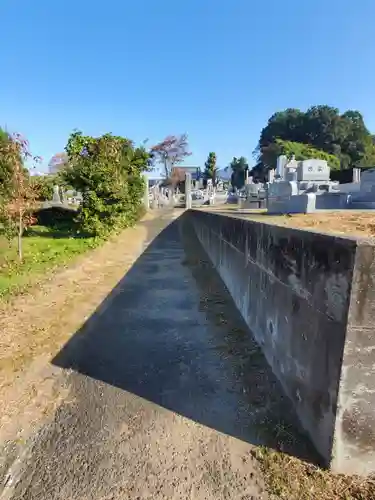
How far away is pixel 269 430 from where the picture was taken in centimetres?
236

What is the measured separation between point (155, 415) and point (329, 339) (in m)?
1.57

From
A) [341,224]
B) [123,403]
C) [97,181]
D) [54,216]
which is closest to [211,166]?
[54,216]

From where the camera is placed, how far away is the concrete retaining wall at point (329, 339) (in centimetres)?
178

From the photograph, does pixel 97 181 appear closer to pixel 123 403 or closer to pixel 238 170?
pixel 123 403

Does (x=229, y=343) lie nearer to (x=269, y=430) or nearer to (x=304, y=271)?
(x=269, y=430)

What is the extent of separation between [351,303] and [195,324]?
298cm

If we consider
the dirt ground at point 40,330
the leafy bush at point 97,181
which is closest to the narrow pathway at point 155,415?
the dirt ground at point 40,330

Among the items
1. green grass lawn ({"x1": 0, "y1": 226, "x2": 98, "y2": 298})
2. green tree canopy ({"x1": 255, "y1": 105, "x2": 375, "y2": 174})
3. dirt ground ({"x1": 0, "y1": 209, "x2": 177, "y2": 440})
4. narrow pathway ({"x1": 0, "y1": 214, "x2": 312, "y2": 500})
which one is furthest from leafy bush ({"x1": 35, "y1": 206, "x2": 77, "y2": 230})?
green tree canopy ({"x1": 255, "y1": 105, "x2": 375, "y2": 174})

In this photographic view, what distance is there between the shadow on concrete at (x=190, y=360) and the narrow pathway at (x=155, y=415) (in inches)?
0.5

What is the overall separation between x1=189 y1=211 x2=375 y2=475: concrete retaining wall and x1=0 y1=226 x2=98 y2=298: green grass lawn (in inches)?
196

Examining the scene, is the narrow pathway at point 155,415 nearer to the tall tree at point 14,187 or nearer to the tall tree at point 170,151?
the tall tree at point 14,187

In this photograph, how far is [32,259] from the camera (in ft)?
28.9

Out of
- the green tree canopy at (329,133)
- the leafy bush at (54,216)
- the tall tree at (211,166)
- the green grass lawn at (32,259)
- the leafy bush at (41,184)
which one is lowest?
the green grass lawn at (32,259)

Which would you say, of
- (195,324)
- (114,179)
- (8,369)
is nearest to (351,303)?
(195,324)
